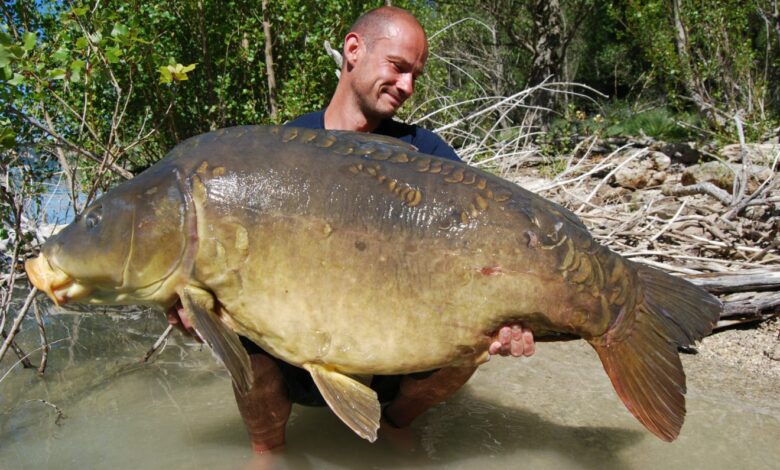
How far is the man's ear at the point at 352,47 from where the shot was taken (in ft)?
9.35

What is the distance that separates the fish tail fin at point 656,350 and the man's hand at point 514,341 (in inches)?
8.5

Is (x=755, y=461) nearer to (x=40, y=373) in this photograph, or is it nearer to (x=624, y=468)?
(x=624, y=468)

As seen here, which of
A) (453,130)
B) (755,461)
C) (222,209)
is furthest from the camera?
(453,130)

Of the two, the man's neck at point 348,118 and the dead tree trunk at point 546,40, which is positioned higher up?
the man's neck at point 348,118

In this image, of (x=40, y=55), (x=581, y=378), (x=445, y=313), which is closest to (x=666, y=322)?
(x=445, y=313)

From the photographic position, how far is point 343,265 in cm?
192

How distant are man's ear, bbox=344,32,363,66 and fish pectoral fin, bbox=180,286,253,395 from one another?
1.37 metres

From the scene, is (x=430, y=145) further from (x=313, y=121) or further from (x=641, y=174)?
(x=641, y=174)

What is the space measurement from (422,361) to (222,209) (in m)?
0.75

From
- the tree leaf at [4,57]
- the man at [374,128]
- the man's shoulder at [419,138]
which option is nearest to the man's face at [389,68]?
the man at [374,128]

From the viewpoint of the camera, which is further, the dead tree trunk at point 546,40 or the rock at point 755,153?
the dead tree trunk at point 546,40

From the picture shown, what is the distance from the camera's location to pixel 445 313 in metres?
1.96

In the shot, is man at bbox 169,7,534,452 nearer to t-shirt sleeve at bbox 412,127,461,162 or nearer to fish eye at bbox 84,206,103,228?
t-shirt sleeve at bbox 412,127,461,162

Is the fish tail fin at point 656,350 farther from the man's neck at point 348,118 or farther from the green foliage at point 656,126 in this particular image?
the green foliage at point 656,126
